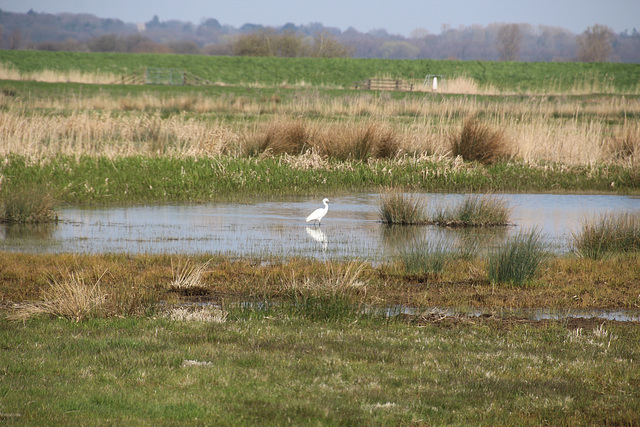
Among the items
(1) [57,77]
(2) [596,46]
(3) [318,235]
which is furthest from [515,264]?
(2) [596,46]

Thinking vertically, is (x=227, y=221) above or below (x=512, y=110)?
below

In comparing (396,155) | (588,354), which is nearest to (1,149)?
(396,155)

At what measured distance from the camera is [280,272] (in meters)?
10.5

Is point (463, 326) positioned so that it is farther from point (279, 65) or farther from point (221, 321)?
point (279, 65)

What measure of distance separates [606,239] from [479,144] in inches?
430

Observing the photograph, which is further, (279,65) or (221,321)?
(279,65)

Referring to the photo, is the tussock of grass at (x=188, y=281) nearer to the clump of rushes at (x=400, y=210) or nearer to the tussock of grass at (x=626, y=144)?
the clump of rushes at (x=400, y=210)

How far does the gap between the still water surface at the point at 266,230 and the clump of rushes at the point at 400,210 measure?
345 millimetres

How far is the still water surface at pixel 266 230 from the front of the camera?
42.0ft

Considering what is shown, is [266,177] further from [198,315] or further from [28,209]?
[198,315]

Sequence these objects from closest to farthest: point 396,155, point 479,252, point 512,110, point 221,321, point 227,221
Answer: point 221,321, point 479,252, point 227,221, point 396,155, point 512,110

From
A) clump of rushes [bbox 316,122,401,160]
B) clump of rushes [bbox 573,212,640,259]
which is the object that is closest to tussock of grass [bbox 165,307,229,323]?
clump of rushes [bbox 573,212,640,259]

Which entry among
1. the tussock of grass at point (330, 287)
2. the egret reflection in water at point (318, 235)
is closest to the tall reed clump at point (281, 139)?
the egret reflection in water at point (318, 235)

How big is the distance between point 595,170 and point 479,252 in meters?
11.2
